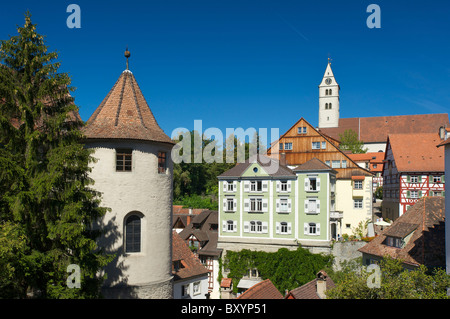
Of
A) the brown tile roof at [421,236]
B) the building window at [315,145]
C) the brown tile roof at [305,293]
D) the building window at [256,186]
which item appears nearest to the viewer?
the brown tile roof at [305,293]

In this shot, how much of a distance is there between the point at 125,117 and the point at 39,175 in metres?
7.24

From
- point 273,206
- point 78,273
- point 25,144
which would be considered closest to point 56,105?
point 25,144

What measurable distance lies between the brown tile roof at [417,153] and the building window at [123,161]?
1396 inches

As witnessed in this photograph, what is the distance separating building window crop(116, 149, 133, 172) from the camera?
1897cm

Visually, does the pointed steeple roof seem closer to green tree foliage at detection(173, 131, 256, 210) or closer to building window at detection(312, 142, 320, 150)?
building window at detection(312, 142, 320, 150)

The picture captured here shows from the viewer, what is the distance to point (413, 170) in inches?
1727

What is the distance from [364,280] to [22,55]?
1412 cm

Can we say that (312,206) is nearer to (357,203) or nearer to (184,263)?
(357,203)

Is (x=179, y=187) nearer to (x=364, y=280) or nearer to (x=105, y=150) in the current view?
(x=105, y=150)

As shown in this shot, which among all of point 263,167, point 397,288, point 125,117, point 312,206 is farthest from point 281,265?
point 397,288

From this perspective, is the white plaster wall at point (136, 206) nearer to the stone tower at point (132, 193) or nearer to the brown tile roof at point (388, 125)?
the stone tower at point (132, 193)

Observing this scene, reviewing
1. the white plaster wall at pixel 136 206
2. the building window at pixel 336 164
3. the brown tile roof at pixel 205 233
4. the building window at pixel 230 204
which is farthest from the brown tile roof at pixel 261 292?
the building window at pixel 336 164

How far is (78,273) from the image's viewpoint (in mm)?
13875

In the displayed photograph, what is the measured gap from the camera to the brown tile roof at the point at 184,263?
31.5 meters
